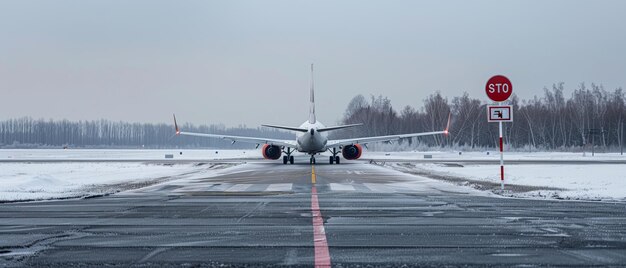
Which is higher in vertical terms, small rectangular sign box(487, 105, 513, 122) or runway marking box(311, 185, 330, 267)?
small rectangular sign box(487, 105, 513, 122)

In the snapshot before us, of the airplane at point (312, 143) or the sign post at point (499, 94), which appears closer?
the sign post at point (499, 94)

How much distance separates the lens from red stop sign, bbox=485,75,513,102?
1769 centimetres

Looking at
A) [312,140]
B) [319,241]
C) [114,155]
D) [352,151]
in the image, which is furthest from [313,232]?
[114,155]

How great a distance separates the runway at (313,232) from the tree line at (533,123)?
94.5 m

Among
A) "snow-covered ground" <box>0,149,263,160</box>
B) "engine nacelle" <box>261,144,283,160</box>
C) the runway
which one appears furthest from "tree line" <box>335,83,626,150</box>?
the runway

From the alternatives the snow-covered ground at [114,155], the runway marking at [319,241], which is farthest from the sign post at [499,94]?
the snow-covered ground at [114,155]

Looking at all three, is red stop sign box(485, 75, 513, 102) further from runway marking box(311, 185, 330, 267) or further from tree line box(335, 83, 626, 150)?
tree line box(335, 83, 626, 150)

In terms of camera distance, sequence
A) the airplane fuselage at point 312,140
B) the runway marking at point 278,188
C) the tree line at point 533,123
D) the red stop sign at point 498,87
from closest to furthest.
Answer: the runway marking at point 278,188
the red stop sign at point 498,87
the airplane fuselage at point 312,140
the tree line at point 533,123

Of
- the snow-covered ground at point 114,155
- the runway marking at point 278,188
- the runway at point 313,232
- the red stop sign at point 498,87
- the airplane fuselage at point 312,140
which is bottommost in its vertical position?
the runway marking at point 278,188

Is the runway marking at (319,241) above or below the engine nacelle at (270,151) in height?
below

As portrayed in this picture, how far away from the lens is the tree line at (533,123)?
107 metres

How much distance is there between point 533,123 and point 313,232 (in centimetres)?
11355

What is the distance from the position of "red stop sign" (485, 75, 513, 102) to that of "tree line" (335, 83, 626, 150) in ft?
287

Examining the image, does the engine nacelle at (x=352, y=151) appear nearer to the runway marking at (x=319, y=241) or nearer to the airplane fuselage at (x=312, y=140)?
the airplane fuselage at (x=312, y=140)
